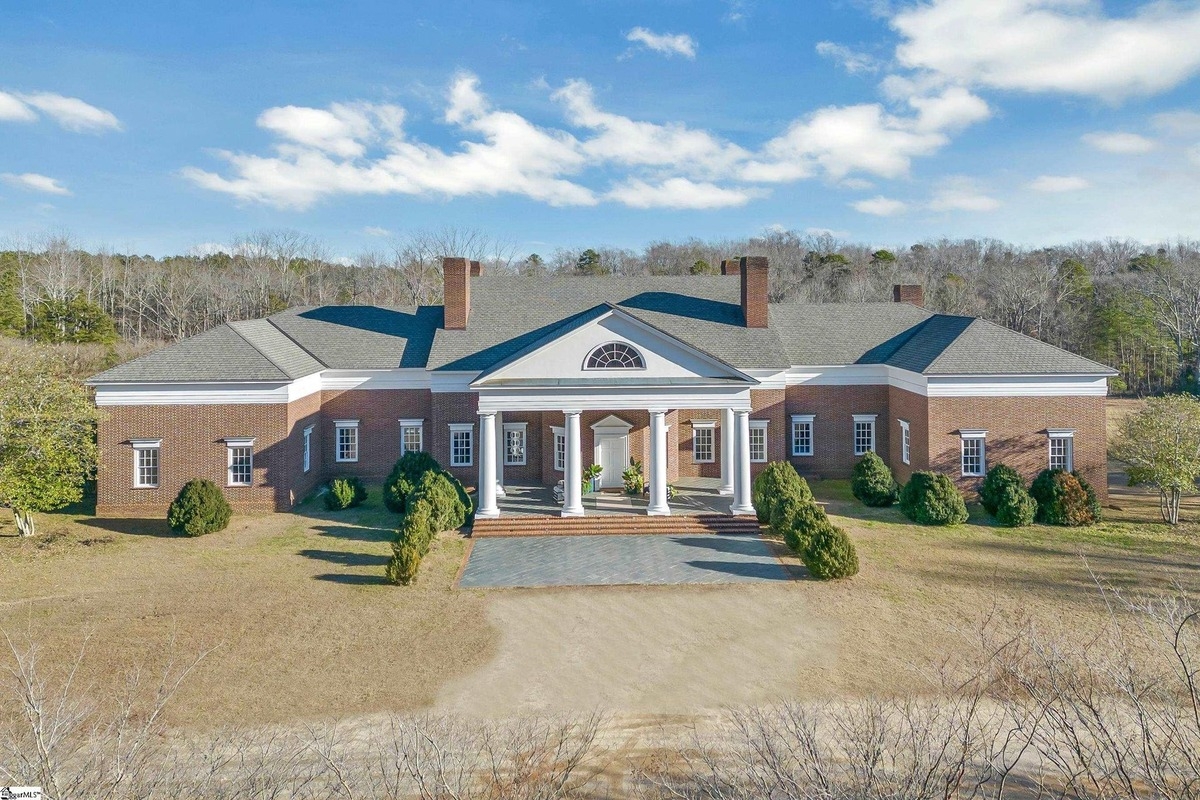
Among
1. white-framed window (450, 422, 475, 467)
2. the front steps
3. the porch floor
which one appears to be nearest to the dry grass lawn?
the front steps

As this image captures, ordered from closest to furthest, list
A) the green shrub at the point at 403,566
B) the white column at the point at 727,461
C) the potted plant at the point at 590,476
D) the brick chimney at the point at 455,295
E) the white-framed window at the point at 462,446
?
the green shrub at the point at 403,566 < the white column at the point at 727,461 < the potted plant at the point at 590,476 < the white-framed window at the point at 462,446 < the brick chimney at the point at 455,295

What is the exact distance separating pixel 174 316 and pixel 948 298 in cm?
7891

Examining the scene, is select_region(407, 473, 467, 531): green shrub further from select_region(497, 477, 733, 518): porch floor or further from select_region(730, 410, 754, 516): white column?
select_region(730, 410, 754, 516): white column

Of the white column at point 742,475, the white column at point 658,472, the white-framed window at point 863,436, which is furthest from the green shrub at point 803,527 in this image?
the white-framed window at point 863,436

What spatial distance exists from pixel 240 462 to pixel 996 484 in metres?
28.5

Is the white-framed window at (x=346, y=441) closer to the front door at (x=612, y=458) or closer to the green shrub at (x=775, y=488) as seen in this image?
A: the front door at (x=612, y=458)

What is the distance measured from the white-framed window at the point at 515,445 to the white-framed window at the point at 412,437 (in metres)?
3.96

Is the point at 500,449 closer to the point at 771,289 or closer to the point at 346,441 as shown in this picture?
the point at 346,441

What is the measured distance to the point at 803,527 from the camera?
20.7 m

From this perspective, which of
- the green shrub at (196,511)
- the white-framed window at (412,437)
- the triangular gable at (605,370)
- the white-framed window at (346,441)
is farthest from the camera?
the white-framed window at (412,437)

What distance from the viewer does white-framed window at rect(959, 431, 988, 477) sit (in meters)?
27.9

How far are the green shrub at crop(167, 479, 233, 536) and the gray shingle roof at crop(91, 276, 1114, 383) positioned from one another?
4.57 metres

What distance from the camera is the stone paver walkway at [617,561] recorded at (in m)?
19.9

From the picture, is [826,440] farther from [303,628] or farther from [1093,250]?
[1093,250]
